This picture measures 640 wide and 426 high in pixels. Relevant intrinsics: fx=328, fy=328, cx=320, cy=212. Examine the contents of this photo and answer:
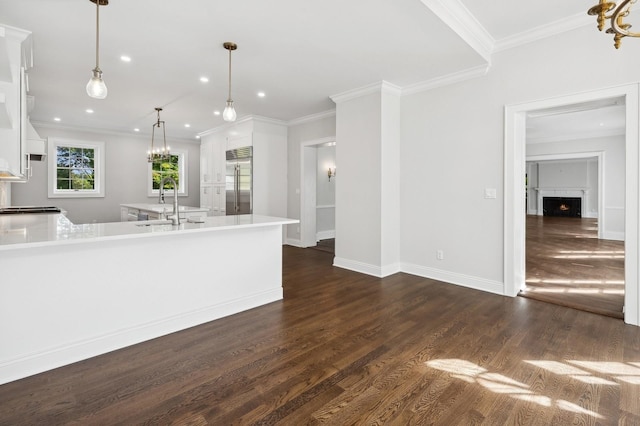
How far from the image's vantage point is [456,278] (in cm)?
425

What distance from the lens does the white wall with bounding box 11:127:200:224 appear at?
6.98 meters


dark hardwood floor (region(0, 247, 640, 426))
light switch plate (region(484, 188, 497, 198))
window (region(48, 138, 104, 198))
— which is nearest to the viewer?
dark hardwood floor (region(0, 247, 640, 426))

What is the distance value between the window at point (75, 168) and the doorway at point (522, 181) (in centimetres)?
837

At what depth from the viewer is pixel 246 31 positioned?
312 cm

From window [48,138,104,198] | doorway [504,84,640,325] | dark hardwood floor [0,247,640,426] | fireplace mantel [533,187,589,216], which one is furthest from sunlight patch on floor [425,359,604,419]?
fireplace mantel [533,187,589,216]

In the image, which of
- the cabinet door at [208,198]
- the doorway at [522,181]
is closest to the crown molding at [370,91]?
the doorway at [522,181]

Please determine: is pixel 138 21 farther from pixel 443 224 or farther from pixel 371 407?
pixel 443 224

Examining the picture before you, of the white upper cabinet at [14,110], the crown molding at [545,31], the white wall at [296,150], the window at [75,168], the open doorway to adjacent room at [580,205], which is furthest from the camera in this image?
the window at [75,168]

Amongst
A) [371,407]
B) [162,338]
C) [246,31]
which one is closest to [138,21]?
[246,31]

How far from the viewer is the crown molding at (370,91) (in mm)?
4473

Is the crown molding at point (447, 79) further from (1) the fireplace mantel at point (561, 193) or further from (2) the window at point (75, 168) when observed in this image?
(1) the fireplace mantel at point (561, 193)

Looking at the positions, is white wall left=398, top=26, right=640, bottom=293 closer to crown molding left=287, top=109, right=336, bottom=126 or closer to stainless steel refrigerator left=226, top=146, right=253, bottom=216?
crown molding left=287, top=109, right=336, bottom=126

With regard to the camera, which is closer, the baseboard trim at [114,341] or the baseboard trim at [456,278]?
the baseboard trim at [114,341]

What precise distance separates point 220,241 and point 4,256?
4.92 feet
